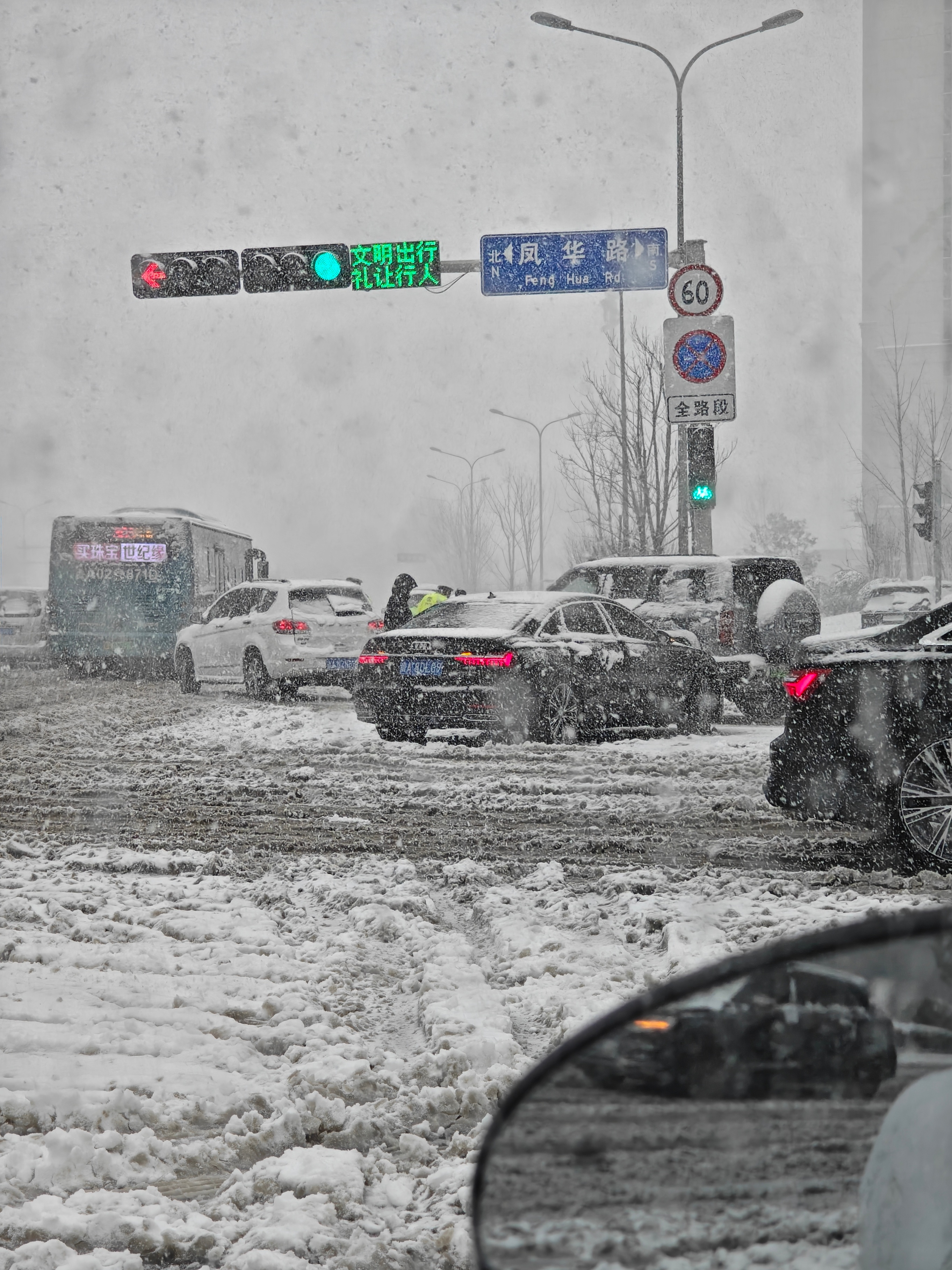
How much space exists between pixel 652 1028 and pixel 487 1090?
8.49 feet

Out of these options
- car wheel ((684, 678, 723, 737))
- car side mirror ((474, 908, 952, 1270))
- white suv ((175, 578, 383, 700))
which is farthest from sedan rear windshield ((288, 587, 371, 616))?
car side mirror ((474, 908, 952, 1270))

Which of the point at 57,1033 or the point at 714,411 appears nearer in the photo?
the point at 57,1033

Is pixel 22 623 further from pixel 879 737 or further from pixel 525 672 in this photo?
pixel 879 737

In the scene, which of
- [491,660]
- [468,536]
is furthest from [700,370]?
[468,536]

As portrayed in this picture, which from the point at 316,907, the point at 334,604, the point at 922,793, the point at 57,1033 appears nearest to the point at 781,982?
the point at 57,1033

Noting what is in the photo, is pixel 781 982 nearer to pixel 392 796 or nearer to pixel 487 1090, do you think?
pixel 487 1090

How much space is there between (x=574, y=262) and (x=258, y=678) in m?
7.09

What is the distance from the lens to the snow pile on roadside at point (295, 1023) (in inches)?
109

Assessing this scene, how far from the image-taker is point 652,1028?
1.02 metres

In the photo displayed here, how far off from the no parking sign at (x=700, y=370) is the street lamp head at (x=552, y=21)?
6.69m

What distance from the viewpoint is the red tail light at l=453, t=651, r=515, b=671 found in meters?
10.9

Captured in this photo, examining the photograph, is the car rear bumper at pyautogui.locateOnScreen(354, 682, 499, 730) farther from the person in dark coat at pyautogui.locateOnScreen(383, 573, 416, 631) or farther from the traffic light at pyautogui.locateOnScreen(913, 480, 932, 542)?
the traffic light at pyautogui.locateOnScreen(913, 480, 932, 542)

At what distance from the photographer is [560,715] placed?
11.3 meters

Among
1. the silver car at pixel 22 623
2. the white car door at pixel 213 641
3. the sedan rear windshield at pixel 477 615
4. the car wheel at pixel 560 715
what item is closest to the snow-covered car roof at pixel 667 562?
the sedan rear windshield at pixel 477 615
